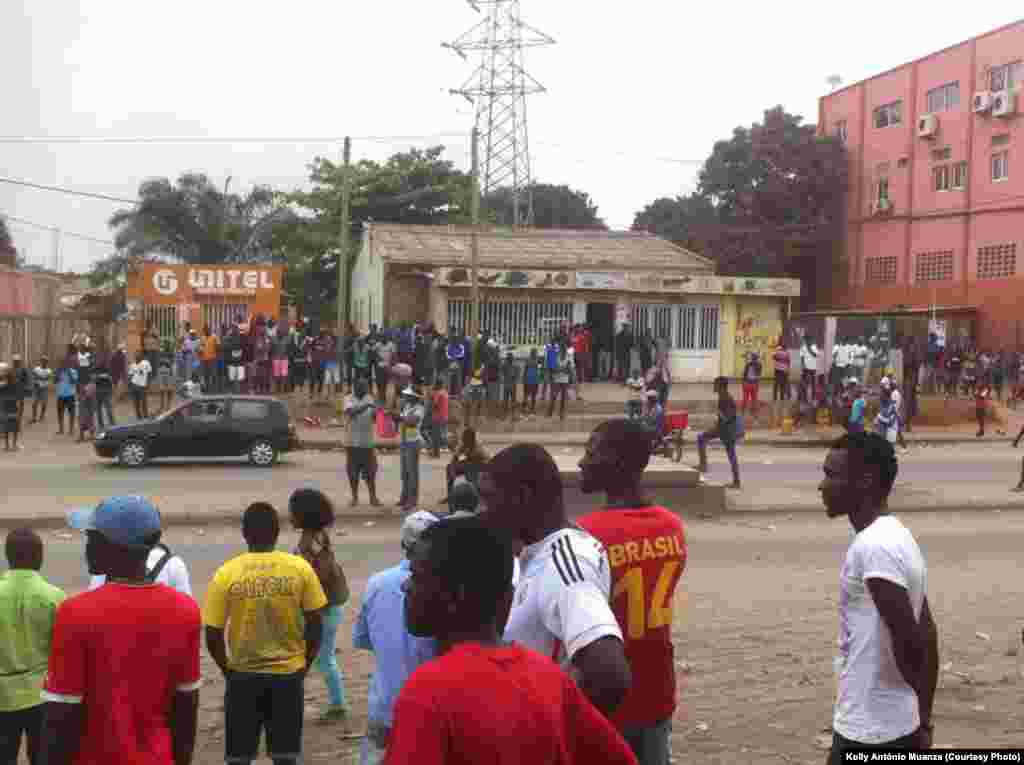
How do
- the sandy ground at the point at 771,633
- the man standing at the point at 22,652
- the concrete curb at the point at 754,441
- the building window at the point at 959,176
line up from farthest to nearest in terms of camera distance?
the building window at the point at 959,176
the concrete curb at the point at 754,441
the sandy ground at the point at 771,633
the man standing at the point at 22,652

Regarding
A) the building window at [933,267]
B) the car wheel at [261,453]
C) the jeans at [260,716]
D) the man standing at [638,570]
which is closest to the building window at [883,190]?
the building window at [933,267]

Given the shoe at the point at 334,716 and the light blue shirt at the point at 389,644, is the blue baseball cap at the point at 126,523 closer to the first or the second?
the light blue shirt at the point at 389,644

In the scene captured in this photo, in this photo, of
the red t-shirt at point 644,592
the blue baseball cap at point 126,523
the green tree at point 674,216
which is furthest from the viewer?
the green tree at point 674,216

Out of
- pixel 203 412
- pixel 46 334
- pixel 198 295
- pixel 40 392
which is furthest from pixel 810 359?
pixel 46 334

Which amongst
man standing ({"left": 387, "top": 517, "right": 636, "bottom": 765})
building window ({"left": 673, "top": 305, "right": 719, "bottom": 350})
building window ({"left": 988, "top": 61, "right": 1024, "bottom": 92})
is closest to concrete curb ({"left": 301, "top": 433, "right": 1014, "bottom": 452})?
building window ({"left": 673, "top": 305, "right": 719, "bottom": 350})

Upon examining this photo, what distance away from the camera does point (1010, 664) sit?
30.1 ft

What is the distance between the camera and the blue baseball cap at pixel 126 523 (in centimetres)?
410

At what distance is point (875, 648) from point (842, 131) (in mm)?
53687

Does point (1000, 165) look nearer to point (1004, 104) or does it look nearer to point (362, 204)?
point (1004, 104)

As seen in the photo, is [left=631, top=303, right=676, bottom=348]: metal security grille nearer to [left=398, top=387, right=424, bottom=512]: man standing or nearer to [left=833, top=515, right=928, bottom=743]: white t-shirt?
[left=398, top=387, right=424, bottom=512]: man standing

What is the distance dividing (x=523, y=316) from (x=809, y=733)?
2898cm

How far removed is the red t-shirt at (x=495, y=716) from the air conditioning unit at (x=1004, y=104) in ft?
152

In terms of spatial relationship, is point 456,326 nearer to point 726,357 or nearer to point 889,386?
point 726,357

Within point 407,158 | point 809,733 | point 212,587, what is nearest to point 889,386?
point 809,733
